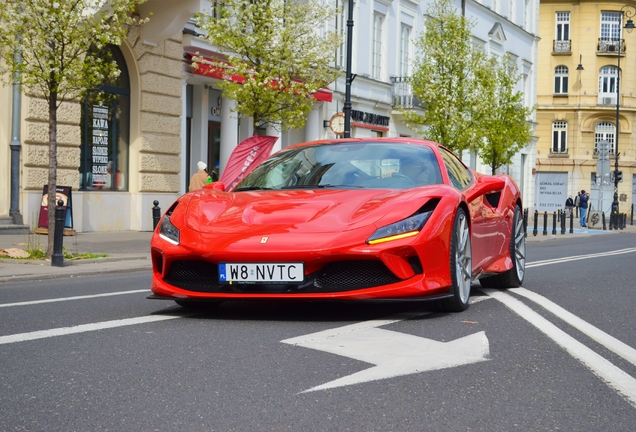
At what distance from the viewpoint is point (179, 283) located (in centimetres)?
664

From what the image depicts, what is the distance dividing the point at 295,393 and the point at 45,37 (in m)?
10.5

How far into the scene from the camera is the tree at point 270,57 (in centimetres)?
2052

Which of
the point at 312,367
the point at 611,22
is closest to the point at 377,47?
the point at 312,367

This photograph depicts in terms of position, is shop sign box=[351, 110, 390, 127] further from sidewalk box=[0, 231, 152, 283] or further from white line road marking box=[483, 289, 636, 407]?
white line road marking box=[483, 289, 636, 407]

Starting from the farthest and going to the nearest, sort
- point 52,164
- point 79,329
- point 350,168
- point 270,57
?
point 270,57
point 52,164
point 350,168
point 79,329

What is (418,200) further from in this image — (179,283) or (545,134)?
(545,134)

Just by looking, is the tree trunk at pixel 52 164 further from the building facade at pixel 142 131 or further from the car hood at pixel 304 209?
the car hood at pixel 304 209

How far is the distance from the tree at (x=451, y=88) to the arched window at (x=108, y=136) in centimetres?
1161

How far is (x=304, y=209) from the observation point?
6.65m

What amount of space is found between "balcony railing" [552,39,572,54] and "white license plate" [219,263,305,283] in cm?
7048

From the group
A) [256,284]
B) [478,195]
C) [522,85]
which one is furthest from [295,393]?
[522,85]

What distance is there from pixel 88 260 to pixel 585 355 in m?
9.48

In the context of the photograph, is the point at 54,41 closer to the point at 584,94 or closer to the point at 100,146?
the point at 100,146

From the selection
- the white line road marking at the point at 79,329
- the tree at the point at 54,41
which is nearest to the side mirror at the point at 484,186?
the white line road marking at the point at 79,329
